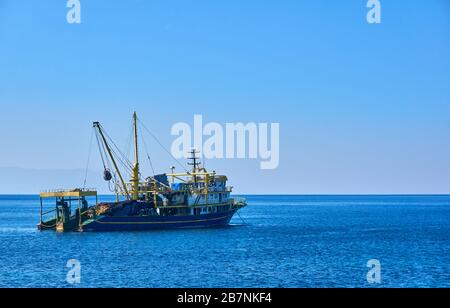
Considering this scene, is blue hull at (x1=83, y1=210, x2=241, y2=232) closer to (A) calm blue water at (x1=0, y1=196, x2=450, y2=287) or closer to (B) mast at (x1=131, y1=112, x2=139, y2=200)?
(A) calm blue water at (x1=0, y1=196, x2=450, y2=287)

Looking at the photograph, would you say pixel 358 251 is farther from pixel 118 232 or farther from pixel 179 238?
pixel 118 232

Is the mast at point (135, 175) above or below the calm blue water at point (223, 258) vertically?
above

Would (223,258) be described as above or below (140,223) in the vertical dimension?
below

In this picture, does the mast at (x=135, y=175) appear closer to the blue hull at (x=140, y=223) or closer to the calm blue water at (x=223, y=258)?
the blue hull at (x=140, y=223)

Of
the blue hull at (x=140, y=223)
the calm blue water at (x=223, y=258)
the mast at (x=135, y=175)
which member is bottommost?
the calm blue water at (x=223, y=258)

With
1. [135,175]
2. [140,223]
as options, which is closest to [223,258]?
[140,223]

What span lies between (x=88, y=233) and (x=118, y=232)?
3920 millimetres

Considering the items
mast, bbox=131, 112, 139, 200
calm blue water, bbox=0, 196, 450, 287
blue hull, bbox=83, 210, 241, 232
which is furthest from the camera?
mast, bbox=131, 112, 139, 200

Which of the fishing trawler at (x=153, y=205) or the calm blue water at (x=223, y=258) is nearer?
the calm blue water at (x=223, y=258)

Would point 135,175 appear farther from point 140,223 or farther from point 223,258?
point 223,258

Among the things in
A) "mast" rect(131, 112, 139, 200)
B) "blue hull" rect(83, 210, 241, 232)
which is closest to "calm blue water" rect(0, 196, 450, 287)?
"blue hull" rect(83, 210, 241, 232)

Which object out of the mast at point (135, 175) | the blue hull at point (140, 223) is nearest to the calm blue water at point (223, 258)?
the blue hull at point (140, 223)
